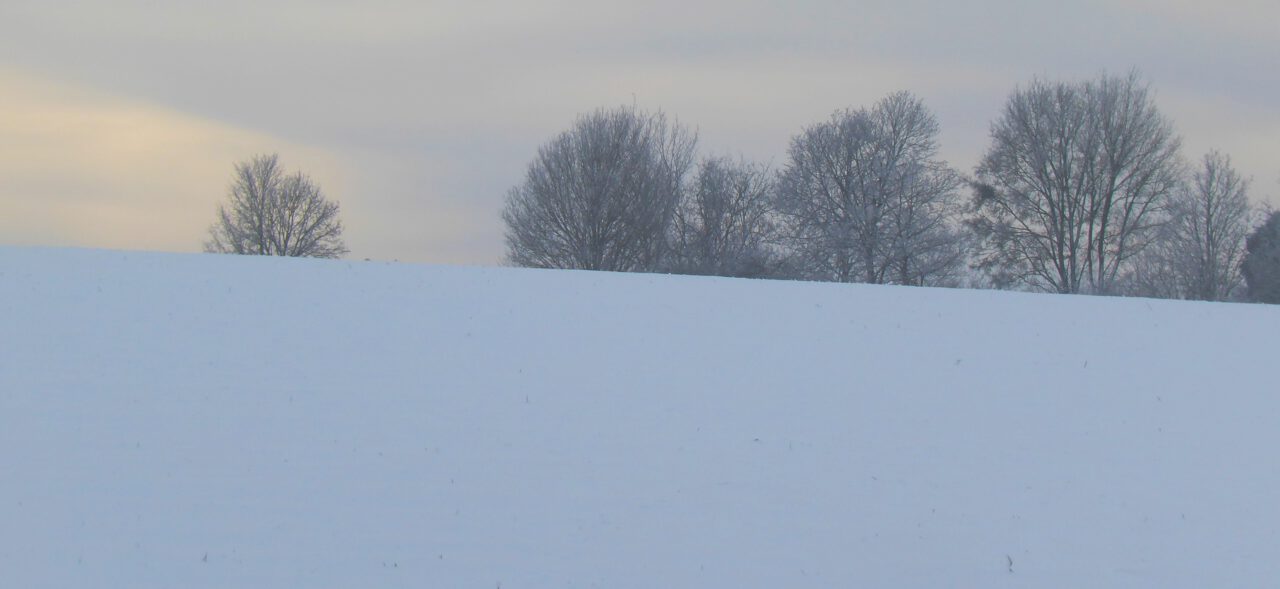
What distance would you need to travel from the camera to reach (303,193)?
174ft

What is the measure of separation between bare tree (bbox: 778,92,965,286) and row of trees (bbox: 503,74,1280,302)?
51 millimetres

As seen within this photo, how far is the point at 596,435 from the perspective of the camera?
419 inches

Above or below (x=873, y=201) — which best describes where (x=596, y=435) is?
below

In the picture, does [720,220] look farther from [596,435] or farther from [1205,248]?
[596,435]

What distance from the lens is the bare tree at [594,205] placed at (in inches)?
1794

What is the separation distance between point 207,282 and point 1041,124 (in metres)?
36.0

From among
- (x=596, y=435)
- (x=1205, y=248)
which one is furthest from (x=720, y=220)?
(x=596, y=435)

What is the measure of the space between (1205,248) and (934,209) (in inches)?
591

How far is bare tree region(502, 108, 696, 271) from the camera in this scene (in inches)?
1794

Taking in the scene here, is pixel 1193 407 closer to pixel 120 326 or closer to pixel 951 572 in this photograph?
pixel 951 572

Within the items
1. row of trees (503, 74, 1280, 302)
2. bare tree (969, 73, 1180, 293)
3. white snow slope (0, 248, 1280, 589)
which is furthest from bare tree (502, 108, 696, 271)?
white snow slope (0, 248, 1280, 589)

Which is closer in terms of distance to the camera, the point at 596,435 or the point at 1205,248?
the point at 596,435

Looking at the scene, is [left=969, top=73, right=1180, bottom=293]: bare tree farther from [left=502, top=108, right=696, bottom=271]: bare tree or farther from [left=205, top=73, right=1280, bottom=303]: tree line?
[left=502, top=108, right=696, bottom=271]: bare tree

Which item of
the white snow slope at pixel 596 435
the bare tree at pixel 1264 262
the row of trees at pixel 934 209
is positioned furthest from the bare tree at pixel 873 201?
the white snow slope at pixel 596 435
